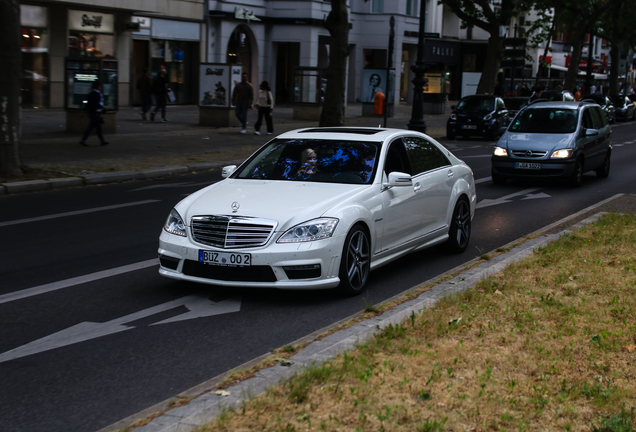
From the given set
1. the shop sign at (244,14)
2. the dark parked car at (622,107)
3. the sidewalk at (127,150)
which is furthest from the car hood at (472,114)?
the dark parked car at (622,107)

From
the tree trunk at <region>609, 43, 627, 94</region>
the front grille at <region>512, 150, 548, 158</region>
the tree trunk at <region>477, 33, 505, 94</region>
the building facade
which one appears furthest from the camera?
the tree trunk at <region>609, 43, 627, 94</region>

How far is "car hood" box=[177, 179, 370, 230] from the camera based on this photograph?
22.5 ft

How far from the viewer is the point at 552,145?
16.1m

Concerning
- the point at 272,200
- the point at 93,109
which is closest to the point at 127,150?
the point at 93,109

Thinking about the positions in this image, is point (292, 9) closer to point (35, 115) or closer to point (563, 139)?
point (35, 115)

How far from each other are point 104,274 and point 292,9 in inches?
1447

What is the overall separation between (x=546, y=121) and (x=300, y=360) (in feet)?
43.5

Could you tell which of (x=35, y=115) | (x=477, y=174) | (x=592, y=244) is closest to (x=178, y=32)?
(x=35, y=115)

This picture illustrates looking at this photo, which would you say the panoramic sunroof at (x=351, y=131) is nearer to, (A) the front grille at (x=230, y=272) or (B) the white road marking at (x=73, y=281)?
(B) the white road marking at (x=73, y=281)

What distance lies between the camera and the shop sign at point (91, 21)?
31.3 m

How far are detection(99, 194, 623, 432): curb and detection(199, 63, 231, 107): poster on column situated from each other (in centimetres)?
1994

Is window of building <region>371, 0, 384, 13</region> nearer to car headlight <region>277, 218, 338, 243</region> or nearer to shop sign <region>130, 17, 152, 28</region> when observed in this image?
shop sign <region>130, 17, 152, 28</region>

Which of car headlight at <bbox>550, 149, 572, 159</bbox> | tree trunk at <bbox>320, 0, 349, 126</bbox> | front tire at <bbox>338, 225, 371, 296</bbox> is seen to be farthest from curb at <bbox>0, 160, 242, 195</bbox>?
tree trunk at <bbox>320, 0, 349, 126</bbox>

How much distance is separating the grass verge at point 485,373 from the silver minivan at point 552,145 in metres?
9.20
